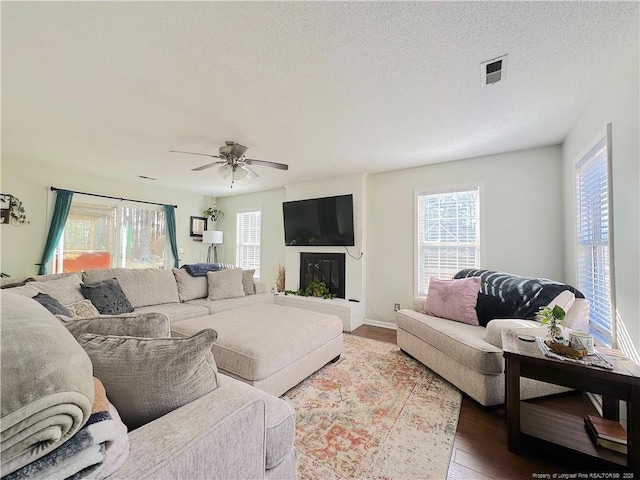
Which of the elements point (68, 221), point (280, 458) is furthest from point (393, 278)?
point (68, 221)

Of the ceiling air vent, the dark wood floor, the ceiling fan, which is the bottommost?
the dark wood floor

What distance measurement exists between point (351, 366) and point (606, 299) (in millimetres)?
2126

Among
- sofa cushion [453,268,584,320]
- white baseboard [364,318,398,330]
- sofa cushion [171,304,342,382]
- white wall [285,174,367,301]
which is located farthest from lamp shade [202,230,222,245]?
sofa cushion [453,268,584,320]

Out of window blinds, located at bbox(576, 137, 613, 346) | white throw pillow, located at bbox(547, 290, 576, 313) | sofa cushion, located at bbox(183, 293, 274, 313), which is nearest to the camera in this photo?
window blinds, located at bbox(576, 137, 613, 346)

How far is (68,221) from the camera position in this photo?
4242mm

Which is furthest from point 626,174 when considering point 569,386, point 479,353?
point 479,353

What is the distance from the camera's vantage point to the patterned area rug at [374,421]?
1.48 metres

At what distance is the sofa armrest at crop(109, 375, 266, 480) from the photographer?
698 millimetres

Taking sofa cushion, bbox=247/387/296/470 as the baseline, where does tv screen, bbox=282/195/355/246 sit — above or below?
above

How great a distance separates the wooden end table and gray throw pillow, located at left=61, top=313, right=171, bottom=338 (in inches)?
74.3

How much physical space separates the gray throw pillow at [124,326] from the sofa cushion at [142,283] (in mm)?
2299

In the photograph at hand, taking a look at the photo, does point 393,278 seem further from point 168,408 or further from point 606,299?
point 168,408

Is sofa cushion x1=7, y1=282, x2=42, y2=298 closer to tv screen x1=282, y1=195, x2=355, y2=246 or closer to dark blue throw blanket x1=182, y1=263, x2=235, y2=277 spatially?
dark blue throw blanket x1=182, y1=263, x2=235, y2=277

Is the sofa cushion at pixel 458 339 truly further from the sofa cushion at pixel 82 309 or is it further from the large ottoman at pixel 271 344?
the sofa cushion at pixel 82 309
